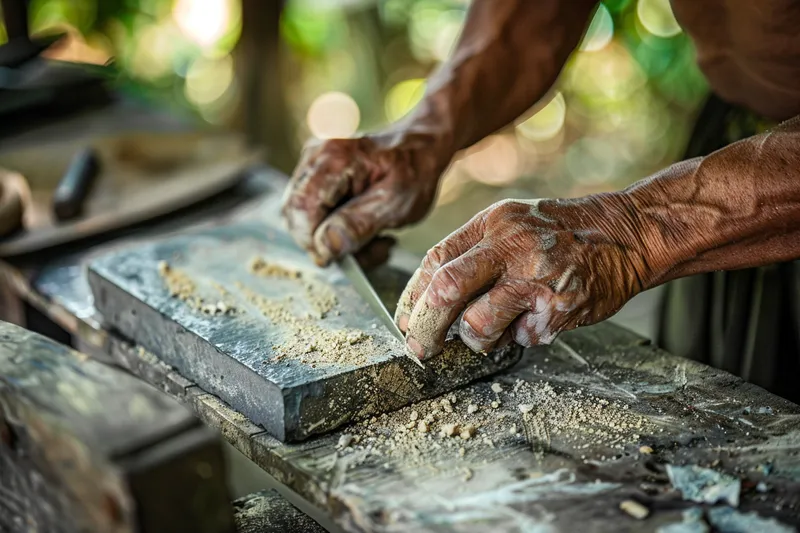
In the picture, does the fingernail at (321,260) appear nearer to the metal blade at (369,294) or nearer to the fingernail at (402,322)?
the metal blade at (369,294)

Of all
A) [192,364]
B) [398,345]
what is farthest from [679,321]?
[192,364]

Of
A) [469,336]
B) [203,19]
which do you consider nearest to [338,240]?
[469,336]

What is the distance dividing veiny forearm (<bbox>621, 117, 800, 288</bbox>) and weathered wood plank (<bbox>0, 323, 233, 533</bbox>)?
0.86 metres

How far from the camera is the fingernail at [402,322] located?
1514 mm

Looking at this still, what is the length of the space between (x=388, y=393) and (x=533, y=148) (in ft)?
15.0

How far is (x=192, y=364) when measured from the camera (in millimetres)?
1637

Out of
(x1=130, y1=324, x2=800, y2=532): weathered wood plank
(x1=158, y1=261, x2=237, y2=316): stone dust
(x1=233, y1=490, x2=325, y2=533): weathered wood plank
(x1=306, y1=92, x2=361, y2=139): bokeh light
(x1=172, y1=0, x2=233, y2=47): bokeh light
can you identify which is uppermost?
(x1=172, y1=0, x2=233, y2=47): bokeh light

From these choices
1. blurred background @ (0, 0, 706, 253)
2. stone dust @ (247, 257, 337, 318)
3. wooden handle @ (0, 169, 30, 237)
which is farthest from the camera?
blurred background @ (0, 0, 706, 253)

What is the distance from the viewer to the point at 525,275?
142 cm

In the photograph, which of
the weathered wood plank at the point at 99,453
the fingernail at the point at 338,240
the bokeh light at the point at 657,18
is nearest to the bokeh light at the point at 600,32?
the bokeh light at the point at 657,18

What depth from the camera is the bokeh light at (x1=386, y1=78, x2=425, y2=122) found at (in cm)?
579

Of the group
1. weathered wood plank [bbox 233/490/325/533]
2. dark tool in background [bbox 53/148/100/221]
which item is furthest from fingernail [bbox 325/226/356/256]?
dark tool in background [bbox 53/148/100/221]

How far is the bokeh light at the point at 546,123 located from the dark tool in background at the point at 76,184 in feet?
11.5

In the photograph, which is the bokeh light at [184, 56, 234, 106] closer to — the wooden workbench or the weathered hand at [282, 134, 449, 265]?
the weathered hand at [282, 134, 449, 265]
